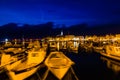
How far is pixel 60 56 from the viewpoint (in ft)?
88.7

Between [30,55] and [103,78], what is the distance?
8.44 meters

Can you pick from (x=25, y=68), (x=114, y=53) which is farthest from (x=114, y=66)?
(x=25, y=68)

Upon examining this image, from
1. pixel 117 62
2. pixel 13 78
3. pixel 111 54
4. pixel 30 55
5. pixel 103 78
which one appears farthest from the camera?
pixel 111 54

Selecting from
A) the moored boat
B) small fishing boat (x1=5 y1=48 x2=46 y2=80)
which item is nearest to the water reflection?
the moored boat

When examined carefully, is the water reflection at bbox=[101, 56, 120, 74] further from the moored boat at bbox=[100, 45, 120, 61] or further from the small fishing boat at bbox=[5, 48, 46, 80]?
the small fishing boat at bbox=[5, 48, 46, 80]

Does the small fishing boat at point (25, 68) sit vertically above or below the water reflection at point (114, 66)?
above

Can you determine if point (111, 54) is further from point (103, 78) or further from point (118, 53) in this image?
point (103, 78)

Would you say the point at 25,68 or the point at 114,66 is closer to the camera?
the point at 25,68

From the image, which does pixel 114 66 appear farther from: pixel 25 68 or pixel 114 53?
pixel 25 68

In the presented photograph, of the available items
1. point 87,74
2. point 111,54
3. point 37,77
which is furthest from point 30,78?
point 111,54

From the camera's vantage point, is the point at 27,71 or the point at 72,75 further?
the point at 72,75

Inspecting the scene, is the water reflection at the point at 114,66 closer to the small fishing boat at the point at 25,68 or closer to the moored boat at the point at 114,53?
the moored boat at the point at 114,53

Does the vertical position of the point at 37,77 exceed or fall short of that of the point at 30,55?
it falls short

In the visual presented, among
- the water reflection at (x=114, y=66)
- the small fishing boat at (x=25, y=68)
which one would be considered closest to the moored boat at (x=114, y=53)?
the water reflection at (x=114, y=66)
